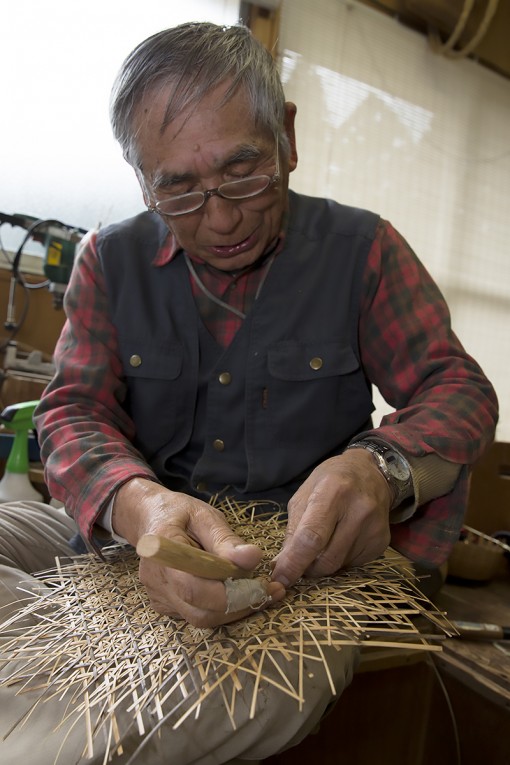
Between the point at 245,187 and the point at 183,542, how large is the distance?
0.67 meters

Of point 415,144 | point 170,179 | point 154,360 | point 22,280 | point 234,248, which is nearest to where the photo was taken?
point 170,179

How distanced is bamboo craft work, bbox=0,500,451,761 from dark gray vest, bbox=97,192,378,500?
412 millimetres

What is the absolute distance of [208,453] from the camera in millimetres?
1295

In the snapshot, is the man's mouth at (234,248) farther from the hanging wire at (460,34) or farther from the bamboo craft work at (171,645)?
the hanging wire at (460,34)

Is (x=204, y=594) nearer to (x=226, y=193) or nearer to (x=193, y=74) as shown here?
(x=226, y=193)

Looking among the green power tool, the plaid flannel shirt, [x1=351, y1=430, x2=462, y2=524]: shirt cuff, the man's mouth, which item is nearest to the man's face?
the man's mouth

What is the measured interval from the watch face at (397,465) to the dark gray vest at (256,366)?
0.32 m

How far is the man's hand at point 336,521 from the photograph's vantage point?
2.59ft

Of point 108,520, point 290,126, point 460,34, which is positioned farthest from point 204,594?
point 460,34

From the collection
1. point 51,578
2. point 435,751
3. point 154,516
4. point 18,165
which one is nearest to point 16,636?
point 51,578

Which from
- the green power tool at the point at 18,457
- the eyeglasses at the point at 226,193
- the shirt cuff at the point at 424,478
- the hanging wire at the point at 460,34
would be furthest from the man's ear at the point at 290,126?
the hanging wire at the point at 460,34

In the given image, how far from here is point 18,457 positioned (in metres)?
1.80

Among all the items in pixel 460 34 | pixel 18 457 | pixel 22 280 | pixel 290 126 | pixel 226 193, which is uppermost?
pixel 460 34

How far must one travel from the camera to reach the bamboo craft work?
67 cm
